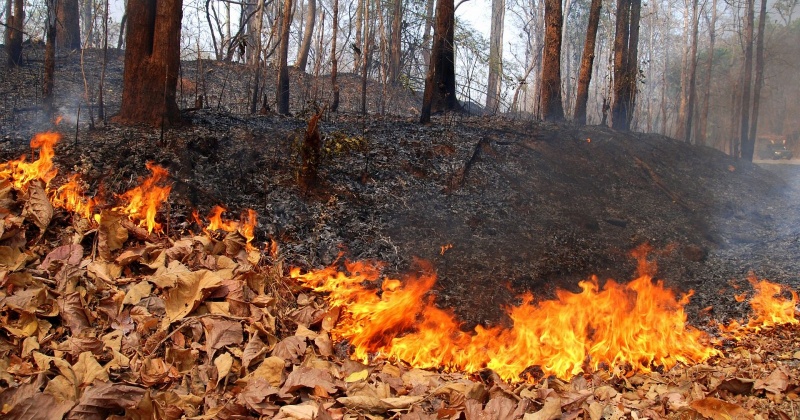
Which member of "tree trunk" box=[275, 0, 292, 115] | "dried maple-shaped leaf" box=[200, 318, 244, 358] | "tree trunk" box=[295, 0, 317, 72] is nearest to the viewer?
"dried maple-shaped leaf" box=[200, 318, 244, 358]

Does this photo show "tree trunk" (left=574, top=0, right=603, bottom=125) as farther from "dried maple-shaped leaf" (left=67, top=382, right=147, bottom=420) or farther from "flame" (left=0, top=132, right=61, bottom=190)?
"dried maple-shaped leaf" (left=67, top=382, right=147, bottom=420)

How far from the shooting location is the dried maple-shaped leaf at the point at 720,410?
3062 millimetres

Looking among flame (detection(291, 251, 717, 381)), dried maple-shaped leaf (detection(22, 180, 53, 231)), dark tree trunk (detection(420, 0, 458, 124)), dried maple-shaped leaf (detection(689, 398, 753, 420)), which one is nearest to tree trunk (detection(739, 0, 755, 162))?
dark tree trunk (detection(420, 0, 458, 124))

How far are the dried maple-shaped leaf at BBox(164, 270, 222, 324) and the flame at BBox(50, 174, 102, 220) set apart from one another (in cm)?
137

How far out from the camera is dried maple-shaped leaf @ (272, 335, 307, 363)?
3758 mm

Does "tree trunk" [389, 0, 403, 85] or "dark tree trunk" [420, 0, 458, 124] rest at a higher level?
"tree trunk" [389, 0, 403, 85]

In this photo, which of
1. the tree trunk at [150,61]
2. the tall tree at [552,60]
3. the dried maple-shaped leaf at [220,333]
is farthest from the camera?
the tall tree at [552,60]

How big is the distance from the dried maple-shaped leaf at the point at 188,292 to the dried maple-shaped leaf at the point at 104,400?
0.83 meters

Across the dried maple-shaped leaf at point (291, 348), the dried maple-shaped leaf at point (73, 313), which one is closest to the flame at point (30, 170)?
the dried maple-shaped leaf at point (73, 313)

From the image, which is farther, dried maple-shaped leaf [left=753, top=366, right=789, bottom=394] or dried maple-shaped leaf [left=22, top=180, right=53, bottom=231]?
dried maple-shaped leaf [left=22, top=180, right=53, bottom=231]

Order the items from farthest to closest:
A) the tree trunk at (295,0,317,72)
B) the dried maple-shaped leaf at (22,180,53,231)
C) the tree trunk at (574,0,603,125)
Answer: the tree trunk at (295,0,317,72) → the tree trunk at (574,0,603,125) → the dried maple-shaped leaf at (22,180,53,231)

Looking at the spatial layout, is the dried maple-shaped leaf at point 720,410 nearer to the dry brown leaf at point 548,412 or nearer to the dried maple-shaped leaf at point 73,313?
the dry brown leaf at point 548,412

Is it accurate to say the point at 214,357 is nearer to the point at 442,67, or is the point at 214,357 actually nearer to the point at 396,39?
the point at 442,67

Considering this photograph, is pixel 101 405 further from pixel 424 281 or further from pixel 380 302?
pixel 424 281
